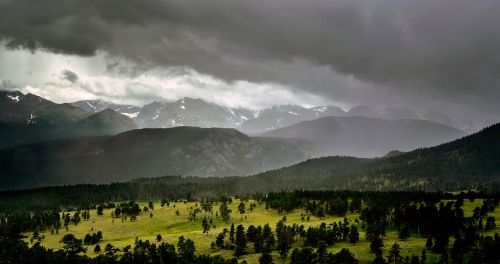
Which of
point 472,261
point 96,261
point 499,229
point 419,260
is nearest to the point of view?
point 472,261

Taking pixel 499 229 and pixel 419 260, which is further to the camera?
pixel 499 229

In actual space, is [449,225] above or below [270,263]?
above

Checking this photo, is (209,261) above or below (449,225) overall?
below

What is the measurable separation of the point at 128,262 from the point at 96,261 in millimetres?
13634

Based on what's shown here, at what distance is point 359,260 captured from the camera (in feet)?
554

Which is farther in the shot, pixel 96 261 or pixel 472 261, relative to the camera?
pixel 96 261

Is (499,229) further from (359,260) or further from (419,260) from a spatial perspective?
(359,260)

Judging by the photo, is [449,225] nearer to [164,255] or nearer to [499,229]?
[499,229]

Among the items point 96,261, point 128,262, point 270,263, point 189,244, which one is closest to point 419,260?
point 270,263

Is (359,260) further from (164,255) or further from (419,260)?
(164,255)

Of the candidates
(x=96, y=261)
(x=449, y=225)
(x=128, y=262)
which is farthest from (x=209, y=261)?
(x=449, y=225)

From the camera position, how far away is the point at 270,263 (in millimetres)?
169625

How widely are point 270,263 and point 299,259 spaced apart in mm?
11327

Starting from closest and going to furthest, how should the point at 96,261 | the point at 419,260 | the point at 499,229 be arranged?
the point at 419,260, the point at 96,261, the point at 499,229
